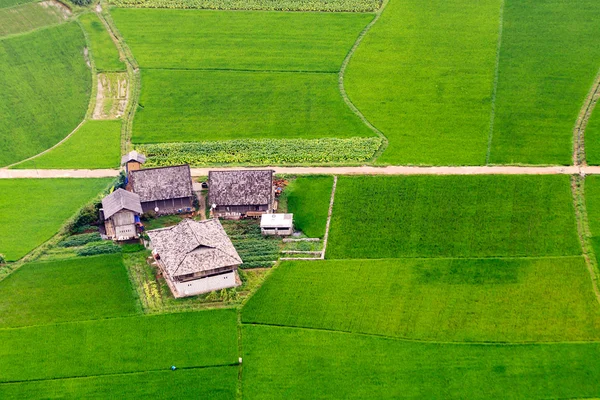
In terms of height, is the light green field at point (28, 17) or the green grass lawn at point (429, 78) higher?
the light green field at point (28, 17)

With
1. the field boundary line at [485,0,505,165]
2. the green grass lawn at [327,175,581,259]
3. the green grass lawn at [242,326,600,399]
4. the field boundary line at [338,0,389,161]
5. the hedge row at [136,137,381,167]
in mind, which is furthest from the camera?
the field boundary line at [338,0,389,161]

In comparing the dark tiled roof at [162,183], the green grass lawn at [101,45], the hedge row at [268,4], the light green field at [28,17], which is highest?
the hedge row at [268,4]

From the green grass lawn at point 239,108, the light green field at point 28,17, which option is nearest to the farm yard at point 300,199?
the green grass lawn at point 239,108

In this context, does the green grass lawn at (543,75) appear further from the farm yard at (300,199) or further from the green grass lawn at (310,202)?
the green grass lawn at (310,202)

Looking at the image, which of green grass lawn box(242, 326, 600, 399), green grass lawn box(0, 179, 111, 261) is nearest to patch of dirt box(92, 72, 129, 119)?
green grass lawn box(0, 179, 111, 261)

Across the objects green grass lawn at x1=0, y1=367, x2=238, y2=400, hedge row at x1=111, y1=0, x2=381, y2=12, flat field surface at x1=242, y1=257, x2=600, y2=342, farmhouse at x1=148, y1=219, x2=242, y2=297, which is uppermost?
hedge row at x1=111, y1=0, x2=381, y2=12

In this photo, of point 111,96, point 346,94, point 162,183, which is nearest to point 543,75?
point 346,94

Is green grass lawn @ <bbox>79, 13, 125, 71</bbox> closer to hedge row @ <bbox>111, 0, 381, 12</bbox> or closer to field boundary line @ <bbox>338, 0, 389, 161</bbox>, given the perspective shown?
hedge row @ <bbox>111, 0, 381, 12</bbox>

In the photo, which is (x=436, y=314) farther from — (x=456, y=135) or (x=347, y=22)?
(x=347, y=22)
